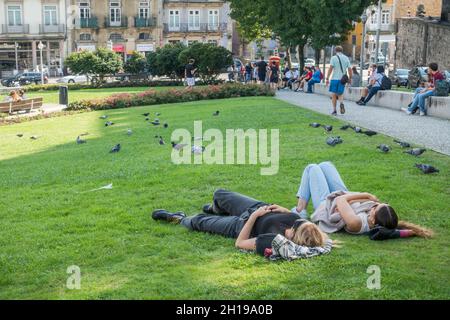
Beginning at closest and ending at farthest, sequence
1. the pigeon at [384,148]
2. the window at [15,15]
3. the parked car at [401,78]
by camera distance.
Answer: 1. the pigeon at [384,148]
2. the parked car at [401,78]
3. the window at [15,15]

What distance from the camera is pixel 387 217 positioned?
6746 mm

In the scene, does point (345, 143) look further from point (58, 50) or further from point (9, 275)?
point (58, 50)

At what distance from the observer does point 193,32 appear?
70438mm

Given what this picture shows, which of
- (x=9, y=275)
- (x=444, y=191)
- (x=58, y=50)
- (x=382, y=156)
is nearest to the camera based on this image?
(x=9, y=275)

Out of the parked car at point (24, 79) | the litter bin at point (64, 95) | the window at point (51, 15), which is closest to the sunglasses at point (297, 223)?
the litter bin at point (64, 95)

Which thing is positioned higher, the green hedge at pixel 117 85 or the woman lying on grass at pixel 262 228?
the woman lying on grass at pixel 262 228

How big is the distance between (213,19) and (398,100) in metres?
51.9

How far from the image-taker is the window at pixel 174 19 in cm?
7000

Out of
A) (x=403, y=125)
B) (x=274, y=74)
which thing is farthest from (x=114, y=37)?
(x=403, y=125)

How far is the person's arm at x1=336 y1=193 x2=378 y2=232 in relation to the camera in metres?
6.91
